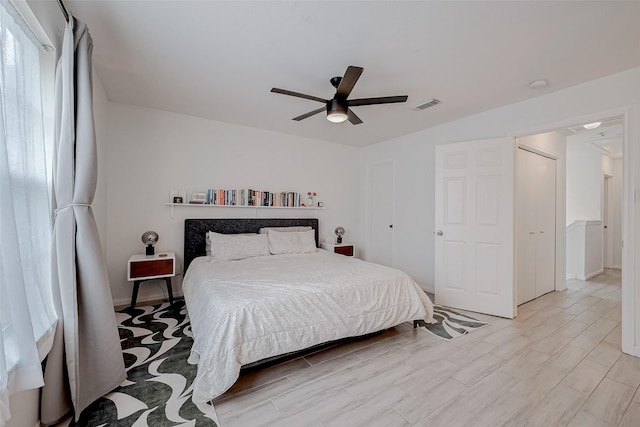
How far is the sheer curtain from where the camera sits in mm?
1056

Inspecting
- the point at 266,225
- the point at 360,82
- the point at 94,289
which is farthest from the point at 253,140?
the point at 94,289

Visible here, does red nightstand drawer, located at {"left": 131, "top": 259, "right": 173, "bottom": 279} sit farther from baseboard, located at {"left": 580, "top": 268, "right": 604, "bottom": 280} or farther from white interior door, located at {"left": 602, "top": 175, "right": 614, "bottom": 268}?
white interior door, located at {"left": 602, "top": 175, "right": 614, "bottom": 268}

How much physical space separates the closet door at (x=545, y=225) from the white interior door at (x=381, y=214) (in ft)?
6.84

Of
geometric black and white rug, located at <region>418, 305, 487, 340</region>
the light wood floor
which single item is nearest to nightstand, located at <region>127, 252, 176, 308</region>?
the light wood floor

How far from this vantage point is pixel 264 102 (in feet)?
10.4

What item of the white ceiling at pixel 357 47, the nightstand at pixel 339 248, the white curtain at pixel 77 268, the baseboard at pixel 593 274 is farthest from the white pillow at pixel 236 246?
the baseboard at pixel 593 274

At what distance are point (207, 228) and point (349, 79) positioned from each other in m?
2.68

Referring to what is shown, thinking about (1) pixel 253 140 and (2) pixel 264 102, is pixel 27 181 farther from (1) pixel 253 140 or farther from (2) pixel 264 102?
(1) pixel 253 140

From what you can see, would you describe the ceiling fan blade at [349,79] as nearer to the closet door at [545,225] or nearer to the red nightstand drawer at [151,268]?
the red nightstand drawer at [151,268]

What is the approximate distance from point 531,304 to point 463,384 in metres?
2.49

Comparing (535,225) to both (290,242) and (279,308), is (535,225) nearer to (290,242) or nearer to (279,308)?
(290,242)

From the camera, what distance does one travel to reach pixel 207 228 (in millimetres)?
3660

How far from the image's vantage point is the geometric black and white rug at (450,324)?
2676 millimetres

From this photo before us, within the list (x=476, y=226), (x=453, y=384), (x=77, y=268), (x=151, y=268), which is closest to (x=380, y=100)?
(x=476, y=226)
